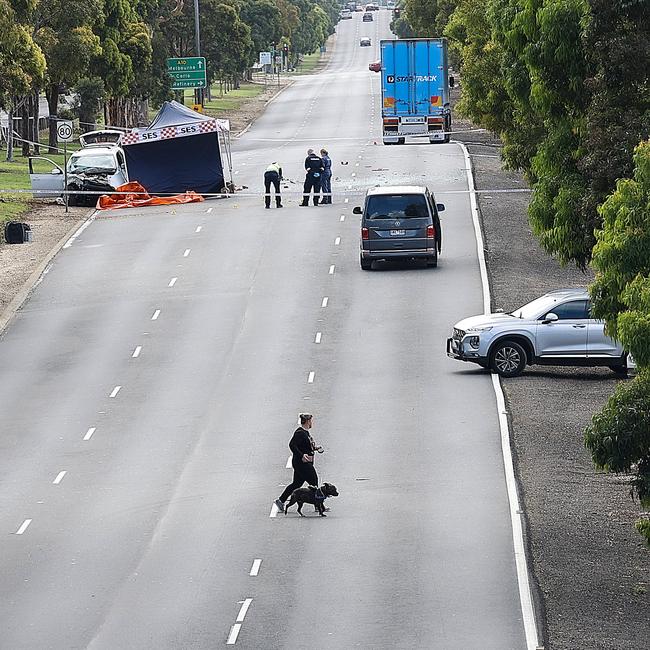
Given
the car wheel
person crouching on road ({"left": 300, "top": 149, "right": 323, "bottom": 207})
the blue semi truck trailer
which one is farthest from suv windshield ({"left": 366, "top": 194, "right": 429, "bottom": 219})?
the blue semi truck trailer

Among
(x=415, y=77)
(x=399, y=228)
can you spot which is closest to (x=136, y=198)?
(x=415, y=77)

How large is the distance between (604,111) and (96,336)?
13379mm

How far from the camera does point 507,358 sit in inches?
1124

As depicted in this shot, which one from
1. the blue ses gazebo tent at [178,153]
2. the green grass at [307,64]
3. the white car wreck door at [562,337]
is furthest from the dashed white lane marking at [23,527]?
the green grass at [307,64]

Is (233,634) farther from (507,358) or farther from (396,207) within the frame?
(396,207)

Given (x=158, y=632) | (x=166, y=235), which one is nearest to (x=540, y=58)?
(x=158, y=632)

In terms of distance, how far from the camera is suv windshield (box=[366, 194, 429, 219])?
1484 inches

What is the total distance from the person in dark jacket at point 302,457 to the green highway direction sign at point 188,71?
5811cm

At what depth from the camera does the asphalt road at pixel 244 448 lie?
640 inches

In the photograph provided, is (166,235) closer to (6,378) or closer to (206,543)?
(6,378)

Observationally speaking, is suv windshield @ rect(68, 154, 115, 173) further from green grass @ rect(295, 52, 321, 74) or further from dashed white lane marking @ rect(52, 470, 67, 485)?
green grass @ rect(295, 52, 321, 74)

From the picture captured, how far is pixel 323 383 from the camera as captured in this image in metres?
27.9

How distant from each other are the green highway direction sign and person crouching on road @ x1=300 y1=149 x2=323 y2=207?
29.1 m

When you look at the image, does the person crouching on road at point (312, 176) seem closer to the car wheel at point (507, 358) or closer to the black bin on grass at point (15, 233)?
the black bin on grass at point (15, 233)
